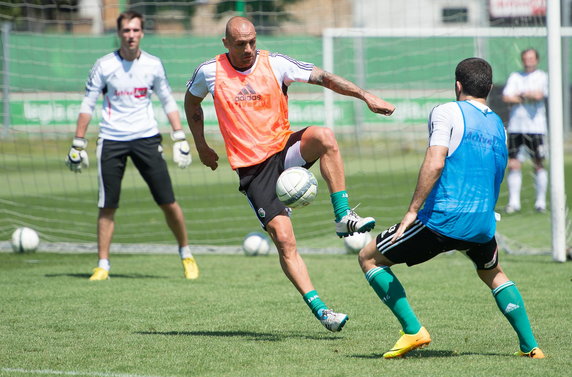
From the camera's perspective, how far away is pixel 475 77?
543 cm

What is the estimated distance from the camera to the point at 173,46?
57.6 feet

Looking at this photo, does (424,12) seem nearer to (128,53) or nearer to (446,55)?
(446,55)

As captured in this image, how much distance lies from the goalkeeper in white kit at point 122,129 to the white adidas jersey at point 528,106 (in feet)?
21.4

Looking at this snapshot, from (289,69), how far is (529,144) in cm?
872

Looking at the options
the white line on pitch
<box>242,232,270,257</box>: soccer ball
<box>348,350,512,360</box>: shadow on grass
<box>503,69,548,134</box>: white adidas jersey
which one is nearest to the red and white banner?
<box>503,69,548,134</box>: white adidas jersey

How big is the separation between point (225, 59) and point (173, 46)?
36.3ft

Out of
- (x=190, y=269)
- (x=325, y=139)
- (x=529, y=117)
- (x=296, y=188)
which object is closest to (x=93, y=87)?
(x=190, y=269)

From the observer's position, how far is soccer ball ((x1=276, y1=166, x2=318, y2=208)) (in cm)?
611

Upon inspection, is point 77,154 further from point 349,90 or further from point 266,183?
point 349,90

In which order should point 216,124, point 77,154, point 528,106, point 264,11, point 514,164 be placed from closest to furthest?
point 77,154
point 528,106
point 514,164
point 264,11
point 216,124

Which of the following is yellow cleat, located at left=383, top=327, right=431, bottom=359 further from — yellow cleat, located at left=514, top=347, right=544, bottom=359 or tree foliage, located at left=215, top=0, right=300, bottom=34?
tree foliage, located at left=215, top=0, right=300, bottom=34

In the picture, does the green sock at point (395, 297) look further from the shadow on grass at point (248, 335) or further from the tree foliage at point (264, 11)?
the tree foliage at point (264, 11)

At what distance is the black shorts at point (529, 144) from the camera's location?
14.2 metres

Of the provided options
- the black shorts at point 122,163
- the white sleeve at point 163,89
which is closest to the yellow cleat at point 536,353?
the black shorts at point 122,163
